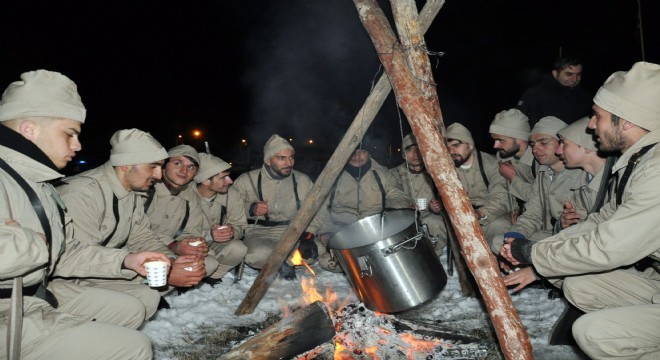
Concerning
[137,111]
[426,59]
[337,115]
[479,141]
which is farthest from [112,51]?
[426,59]

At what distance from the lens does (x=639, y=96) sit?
2977mm

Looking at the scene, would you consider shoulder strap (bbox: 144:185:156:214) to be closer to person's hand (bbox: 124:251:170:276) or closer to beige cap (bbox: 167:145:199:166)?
beige cap (bbox: 167:145:199:166)

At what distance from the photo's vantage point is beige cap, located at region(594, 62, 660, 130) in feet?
9.68

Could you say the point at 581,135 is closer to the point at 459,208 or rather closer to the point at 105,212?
the point at 459,208

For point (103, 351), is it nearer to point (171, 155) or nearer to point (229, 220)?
point (171, 155)

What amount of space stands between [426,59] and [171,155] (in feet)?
12.3

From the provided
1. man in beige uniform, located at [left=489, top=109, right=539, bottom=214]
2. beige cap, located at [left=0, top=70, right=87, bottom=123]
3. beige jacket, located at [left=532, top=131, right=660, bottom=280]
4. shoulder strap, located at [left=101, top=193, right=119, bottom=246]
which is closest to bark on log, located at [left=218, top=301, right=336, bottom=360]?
shoulder strap, located at [left=101, top=193, right=119, bottom=246]

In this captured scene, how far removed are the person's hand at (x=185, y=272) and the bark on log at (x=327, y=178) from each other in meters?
1.17

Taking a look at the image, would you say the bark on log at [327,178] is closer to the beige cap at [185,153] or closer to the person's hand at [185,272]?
the person's hand at [185,272]

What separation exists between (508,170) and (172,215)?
16.3 feet

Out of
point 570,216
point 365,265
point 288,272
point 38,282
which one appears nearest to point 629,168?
point 570,216

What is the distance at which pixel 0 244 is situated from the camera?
215 cm

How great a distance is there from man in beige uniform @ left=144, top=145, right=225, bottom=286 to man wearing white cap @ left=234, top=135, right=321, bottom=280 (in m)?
1.00

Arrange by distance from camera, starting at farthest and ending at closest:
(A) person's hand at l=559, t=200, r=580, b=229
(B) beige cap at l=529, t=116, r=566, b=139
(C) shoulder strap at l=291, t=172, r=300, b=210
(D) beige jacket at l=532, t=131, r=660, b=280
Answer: (C) shoulder strap at l=291, t=172, r=300, b=210 → (B) beige cap at l=529, t=116, r=566, b=139 → (A) person's hand at l=559, t=200, r=580, b=229 → (D) beige jacket at l=532, t=131, r=660, b=280
